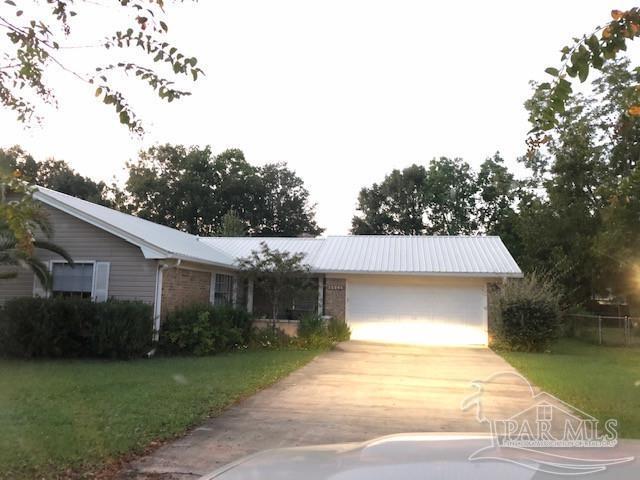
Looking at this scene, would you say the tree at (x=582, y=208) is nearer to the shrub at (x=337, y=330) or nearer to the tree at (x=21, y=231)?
the shrub at (x=337, y=330)

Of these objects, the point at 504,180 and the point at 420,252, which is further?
the point at 504,180

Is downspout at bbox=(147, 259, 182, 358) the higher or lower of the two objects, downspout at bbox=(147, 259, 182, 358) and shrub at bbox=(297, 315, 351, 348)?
the higher

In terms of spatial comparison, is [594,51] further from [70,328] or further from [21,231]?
[70,328]

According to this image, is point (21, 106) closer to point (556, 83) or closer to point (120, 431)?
point (120, 431)

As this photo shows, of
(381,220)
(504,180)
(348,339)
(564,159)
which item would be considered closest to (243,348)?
(348,339)

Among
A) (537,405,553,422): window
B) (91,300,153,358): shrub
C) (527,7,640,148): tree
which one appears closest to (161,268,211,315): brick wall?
(91,300,153,358): shrub

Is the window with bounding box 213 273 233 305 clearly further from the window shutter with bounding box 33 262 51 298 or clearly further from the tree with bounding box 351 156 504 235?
the tree with bounding box 351 156 504 235

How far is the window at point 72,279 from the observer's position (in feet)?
49.9

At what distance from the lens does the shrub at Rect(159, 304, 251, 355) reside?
1454cm

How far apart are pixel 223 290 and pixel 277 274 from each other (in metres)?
2.93

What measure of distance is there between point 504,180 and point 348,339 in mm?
17769

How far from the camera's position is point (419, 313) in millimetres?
20047

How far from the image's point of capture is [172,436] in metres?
6.67

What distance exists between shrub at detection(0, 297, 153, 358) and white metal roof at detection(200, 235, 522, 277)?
8424 millimetres
